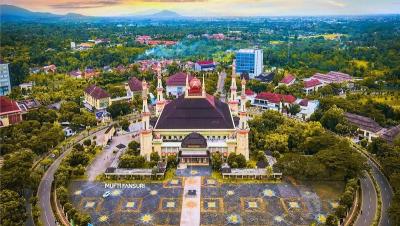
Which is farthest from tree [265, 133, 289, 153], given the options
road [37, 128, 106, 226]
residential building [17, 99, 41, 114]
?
residential building [17, 99, 41, 114]

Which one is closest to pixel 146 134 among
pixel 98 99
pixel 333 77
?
pixel 98 99

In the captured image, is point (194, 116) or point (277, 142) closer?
point (277, 142)

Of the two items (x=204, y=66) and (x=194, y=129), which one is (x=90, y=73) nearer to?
(x=204, y=66)

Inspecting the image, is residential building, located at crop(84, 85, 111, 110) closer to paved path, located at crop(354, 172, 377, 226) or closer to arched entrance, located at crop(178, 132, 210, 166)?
arched entrance, located at crop(178, 132, 210, 166)

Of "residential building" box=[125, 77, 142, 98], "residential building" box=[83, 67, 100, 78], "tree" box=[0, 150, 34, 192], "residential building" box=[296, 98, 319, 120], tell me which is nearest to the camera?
"tree" box=[0, 150, 34, 192]

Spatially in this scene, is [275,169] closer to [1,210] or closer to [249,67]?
[1,210]

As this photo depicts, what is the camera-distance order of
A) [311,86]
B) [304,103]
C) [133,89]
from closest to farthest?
1. [304,103]
2. [133,89]
3. [311,86]
